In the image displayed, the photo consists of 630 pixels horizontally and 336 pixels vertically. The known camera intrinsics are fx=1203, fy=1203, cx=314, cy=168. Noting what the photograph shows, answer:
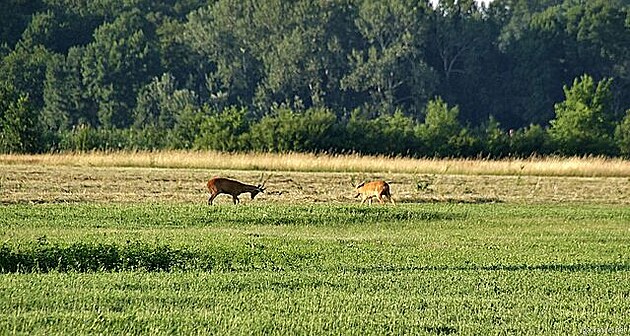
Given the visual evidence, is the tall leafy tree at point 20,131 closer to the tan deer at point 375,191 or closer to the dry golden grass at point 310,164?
the dry golden grass at point 310,164

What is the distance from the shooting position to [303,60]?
81938 millimetres

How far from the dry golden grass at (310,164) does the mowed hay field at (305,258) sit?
6.65 metres

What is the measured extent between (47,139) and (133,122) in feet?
85.9

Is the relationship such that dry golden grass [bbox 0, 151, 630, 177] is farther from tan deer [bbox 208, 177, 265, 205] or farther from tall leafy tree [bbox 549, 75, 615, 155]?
tan deer [bbox 208, 177, 265, 205]

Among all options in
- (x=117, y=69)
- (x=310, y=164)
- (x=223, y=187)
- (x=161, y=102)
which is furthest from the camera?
(x=117, y=69)

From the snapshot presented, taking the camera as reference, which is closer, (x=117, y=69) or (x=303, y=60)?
(x=117, y=69)

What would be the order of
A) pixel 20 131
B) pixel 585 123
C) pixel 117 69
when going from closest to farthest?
pixel 20 131 < pixel 585 123 < pixel 117 69

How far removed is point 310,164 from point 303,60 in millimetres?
40617

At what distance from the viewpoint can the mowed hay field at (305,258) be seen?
11.0m

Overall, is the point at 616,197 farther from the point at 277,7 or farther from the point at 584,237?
the point at 277,7

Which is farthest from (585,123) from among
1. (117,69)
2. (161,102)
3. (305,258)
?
(305,258)

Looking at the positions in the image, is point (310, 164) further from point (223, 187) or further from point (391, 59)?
point (391, 59)

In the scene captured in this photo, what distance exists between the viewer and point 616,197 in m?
33.2

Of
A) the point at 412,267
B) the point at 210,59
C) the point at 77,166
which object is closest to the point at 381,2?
the point at 210,59
